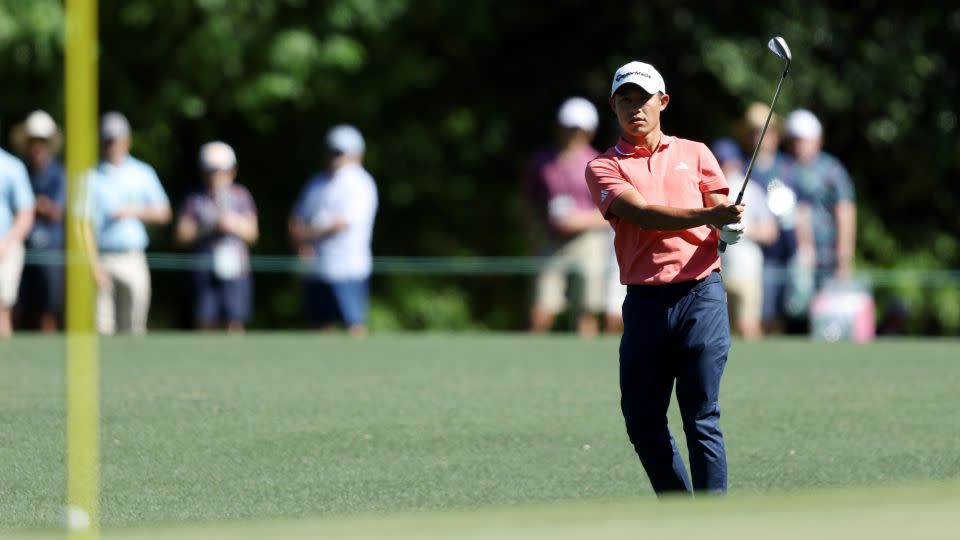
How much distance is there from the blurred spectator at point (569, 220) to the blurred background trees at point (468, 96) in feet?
21.1

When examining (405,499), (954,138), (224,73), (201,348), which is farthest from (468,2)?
(405,499)

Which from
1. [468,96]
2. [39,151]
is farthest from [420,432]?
[468,96]

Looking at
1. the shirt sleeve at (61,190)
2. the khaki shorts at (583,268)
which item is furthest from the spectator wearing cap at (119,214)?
the khaki shorts at (583,268)

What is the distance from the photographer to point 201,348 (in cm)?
1598

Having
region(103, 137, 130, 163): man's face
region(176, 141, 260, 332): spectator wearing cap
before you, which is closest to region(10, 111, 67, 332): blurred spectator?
region(103, 137, 130, 163): man's face

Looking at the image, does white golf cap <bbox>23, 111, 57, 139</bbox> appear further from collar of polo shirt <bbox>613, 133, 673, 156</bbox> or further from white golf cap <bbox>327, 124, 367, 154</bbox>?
collar of polo shirt <bbox>613, 133, 673, 156</bbox>

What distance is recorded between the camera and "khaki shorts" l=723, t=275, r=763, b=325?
1742 centimetres

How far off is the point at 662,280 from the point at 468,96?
67.6 ft

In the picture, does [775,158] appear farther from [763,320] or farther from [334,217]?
[334,217]

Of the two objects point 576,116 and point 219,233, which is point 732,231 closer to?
point 576,116

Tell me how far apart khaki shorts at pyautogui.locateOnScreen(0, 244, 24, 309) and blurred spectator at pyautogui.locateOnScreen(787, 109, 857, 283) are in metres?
6.75

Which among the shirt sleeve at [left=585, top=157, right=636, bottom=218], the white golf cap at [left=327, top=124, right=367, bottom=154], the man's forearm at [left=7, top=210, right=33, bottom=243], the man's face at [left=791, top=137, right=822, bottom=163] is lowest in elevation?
the shirt sleeve at [left=585, top=157, right=636, bottom=218]

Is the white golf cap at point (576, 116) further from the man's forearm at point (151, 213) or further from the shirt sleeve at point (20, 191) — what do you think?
the shirt sleeve at point (20, 191)

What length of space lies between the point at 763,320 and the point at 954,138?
8.32m
